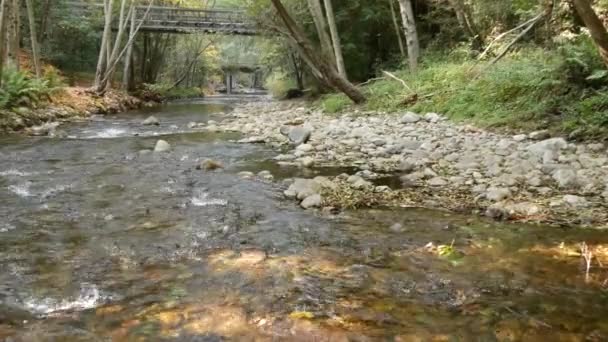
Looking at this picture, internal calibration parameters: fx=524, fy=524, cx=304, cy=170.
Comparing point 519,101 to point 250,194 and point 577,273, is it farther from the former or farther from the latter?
point 577,273

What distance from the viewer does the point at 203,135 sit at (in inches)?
430

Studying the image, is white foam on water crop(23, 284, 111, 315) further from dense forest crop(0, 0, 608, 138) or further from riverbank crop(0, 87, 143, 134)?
riverbank crop(0, 87, 143, 134)

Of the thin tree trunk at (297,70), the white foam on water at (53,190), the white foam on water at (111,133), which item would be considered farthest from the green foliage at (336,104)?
the white foam on water at (53,190)

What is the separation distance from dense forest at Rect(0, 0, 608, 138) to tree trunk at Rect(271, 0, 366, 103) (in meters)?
0.03

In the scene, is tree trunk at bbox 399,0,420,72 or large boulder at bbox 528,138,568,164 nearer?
large boulder at bbox 528,138,568,164

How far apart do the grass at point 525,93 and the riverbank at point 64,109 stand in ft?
25.1

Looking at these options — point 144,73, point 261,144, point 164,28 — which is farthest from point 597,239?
point 144,73

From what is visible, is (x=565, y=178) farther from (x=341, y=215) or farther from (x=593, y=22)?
(x=341, y=215)

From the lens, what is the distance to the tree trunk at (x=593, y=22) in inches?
203

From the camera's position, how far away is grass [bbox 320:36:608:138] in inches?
275

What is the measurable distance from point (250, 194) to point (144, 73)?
25355mm

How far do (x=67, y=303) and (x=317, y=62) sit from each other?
10.2 m

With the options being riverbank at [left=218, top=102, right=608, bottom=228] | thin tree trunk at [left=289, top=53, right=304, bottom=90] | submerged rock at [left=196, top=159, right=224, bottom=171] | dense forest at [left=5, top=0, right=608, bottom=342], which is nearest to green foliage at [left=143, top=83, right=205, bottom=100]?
thin tree trunk at [left=289, top=53, right=304, bottom=90]

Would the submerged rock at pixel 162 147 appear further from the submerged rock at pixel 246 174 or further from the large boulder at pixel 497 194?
the large boulder at pixel 497 194
